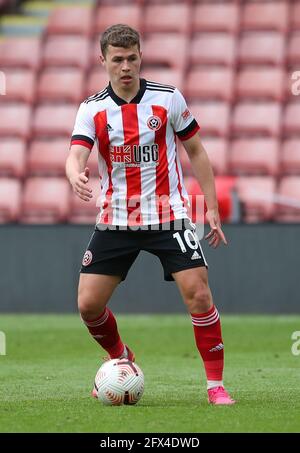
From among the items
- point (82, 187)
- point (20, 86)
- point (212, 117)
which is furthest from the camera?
point (20, 86)

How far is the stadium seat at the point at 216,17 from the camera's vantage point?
16.9 meters

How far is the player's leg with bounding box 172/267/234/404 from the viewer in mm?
6512

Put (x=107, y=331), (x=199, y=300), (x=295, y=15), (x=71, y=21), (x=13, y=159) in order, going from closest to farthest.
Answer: (x=199, y=300) → (x=107, y=331) → (x=13, y=159) → (x=295, y=15) → (x=71, y=21)

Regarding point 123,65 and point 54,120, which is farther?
point 54,120

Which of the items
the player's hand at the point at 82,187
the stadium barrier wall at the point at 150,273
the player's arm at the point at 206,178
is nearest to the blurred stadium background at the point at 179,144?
the stadium barrier wall at the point at 150,273

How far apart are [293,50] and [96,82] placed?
2.79 m

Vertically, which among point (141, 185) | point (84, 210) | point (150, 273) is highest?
point (141, 185)

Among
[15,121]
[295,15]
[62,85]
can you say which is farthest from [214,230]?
[295,15]

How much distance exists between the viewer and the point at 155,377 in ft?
26.4

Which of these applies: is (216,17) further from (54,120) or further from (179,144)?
(54,120)

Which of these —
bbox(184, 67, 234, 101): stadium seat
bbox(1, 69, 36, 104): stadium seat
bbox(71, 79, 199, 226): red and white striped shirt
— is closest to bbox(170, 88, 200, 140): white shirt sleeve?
bbox(71, 79, 199, 226): red and white striped shirt

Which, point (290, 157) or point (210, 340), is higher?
point (290, 157)

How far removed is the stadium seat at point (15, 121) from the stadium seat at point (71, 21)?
168cm

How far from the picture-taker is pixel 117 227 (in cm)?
676
